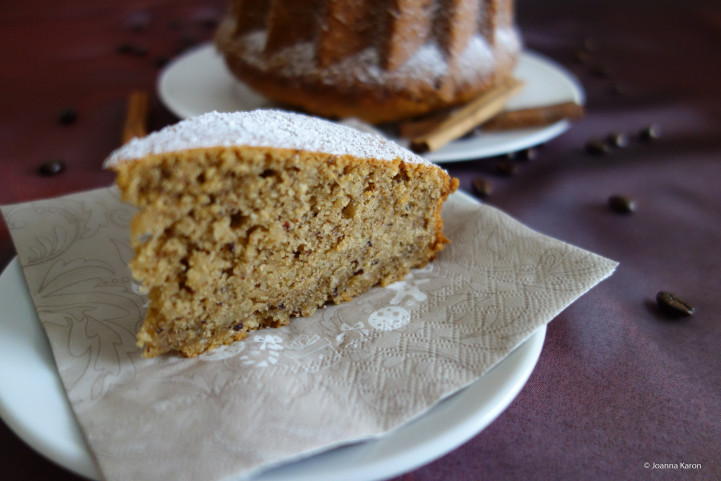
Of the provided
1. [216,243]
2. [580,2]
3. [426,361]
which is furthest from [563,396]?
[580,2]

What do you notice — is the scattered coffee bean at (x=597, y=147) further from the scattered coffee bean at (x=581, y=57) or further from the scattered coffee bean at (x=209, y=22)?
the scattered coffee bean at (x=209, y=22)

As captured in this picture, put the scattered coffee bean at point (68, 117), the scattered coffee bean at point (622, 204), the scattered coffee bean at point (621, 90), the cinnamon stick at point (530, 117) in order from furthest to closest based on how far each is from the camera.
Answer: the scattered coffee bean at point (621, 90)
the scattered coffee bean at point (68, 117)
the cinnamon stick at point (530, 117)
the scattered coffee bean at point (622, 204)

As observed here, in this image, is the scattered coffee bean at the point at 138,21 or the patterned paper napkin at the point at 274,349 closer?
the patterned paper napkin at the point at 274,349

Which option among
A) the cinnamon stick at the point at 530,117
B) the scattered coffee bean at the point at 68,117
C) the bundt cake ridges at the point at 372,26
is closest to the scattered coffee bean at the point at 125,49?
the scattered coffee bean at the point at 68,117

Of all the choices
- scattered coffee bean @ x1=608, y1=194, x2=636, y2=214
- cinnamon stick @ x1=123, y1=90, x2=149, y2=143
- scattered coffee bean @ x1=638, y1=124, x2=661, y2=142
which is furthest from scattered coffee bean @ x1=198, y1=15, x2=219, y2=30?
scattered coffee bean @ x1=608, y1=194, x2=636, y2=214

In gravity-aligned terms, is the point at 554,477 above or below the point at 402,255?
below

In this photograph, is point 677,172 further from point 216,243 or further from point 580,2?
point 580,2

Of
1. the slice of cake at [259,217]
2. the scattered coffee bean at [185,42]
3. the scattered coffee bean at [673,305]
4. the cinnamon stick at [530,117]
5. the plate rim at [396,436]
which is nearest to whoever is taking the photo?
the plate rim at [396,436]

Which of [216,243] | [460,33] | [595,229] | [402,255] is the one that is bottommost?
[595,229]

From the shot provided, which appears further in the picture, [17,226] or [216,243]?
[17,226]
